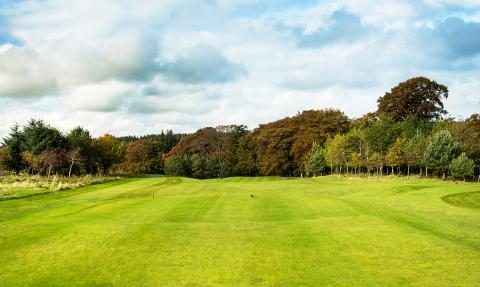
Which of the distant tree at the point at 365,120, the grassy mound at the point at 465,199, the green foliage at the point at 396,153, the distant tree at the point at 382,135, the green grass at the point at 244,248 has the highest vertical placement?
the distant tree at the point at 365,120

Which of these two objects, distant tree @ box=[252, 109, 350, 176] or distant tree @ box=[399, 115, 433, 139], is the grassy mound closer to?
distant tree @ box=[399, 115, 433, 139]

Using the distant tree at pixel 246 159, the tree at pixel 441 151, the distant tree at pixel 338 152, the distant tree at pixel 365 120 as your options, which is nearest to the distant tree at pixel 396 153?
the tree at pixel 441 151

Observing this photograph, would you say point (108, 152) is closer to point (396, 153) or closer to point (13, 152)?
point (13, 152)

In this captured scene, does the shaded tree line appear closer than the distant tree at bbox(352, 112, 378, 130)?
Yes

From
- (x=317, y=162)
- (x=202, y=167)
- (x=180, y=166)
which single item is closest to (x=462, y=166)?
(x=317, y=162)

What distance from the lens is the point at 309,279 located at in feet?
29.0

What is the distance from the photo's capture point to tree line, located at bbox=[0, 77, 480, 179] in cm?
5756

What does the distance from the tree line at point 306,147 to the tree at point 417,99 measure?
19cm

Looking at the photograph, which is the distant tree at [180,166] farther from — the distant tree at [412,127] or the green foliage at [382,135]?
the distant tree at [412,127]

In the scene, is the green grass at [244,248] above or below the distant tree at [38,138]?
below

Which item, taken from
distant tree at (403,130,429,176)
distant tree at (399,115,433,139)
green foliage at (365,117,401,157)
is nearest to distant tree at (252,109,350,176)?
green foliage at (365,117,401,157)

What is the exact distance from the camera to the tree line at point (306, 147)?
57562mm

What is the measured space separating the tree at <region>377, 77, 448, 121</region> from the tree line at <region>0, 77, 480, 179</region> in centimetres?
19

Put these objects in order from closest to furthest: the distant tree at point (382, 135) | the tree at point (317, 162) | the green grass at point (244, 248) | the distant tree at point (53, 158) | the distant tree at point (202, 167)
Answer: the green grass at point (244, 248), the distant tree at point (53, 158), the distant tree at point (382, 135), the tree at point (317, 162), the distant tree at point (202, 167)
